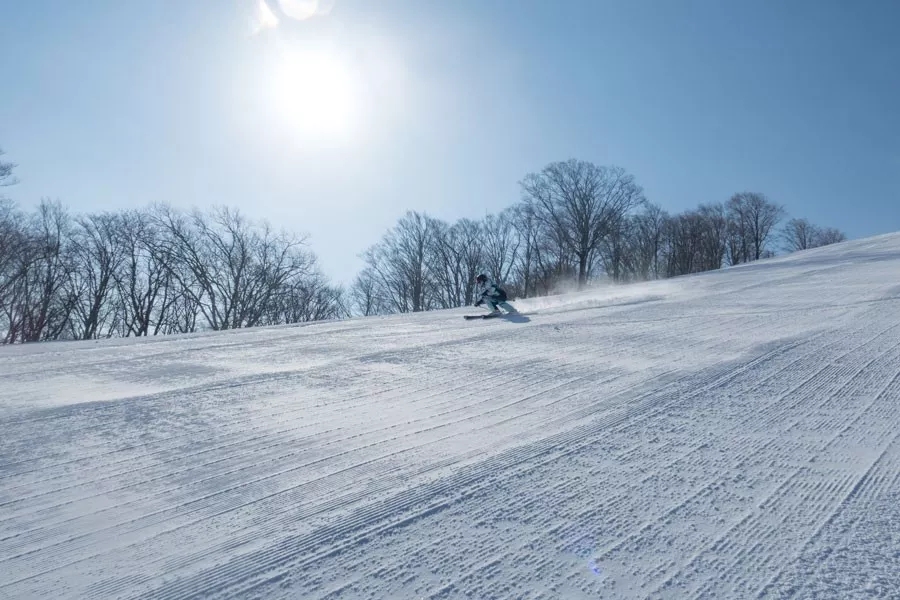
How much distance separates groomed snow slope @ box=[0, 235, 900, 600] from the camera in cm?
199

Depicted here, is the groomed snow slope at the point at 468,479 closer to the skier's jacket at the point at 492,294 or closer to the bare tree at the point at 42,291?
the skier's jacket at the point at 492,294

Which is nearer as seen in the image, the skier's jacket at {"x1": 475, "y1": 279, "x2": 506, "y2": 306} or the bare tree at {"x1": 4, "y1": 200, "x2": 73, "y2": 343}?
the skier's jacket at {"x1": 475, "y1": 279, "x2": 506, "y2": 306}

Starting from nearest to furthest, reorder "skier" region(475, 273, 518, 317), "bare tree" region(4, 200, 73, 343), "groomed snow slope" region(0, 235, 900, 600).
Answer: "groomed snow slope" region(0, 235, 900, 600), "skier" region(475, 273, 518, 317), "bare tree" region(4, 200, 73, 343)

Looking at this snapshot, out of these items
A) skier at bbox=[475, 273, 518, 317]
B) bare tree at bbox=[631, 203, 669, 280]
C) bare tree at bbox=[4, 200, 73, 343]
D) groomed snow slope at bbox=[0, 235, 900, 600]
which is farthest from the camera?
bare tree at bbox=[631, 203, 669, 280]

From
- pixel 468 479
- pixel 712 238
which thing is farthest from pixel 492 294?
pixel 712 238

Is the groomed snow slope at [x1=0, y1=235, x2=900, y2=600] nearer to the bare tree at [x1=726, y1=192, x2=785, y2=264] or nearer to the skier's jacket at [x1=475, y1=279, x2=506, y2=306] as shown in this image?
the skier's jacket at [x1=475, y1=279, x2=506, y2=306]

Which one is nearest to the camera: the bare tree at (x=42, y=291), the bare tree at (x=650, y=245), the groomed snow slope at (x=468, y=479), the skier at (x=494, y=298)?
the groomed snow slope at (x=468, y=479)

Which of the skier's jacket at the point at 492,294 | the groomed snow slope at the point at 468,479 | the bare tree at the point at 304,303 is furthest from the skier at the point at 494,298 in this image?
the bare tree at the point at 304,303

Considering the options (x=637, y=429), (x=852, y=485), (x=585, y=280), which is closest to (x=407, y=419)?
(x=637, y=429)

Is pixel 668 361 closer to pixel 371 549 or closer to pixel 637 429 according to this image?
pixel 637 429

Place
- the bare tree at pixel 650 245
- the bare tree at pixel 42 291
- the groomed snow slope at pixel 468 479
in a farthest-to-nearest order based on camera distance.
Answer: the bare tree at pixel 650 245 < the bare tree at pixel 42 291 < the groomed snow slope at pixel 468 479

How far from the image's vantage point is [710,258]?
58.1 m

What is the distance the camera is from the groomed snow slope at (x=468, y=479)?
1989 mm

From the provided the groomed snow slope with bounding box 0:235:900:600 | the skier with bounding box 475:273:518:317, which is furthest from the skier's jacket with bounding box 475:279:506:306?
the groomed snow slope with bounding box 0:235:900:600
